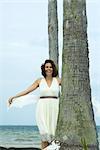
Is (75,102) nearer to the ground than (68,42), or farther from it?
nearer to the ground

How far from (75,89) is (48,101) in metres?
0.57

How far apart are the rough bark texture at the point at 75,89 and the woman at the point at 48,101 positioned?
1.10 feet

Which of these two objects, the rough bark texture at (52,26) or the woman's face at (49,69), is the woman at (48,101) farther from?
the rough bark texture at (52,26)

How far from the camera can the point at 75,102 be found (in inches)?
320

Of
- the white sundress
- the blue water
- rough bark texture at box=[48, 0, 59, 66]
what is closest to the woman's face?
the white sundress

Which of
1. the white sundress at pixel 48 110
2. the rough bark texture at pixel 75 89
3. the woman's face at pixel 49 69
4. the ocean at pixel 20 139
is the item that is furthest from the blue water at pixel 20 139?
the rough bark texture at pixel 75 89

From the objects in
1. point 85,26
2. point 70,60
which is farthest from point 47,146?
point 85,26

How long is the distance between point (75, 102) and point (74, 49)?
2.63 ft

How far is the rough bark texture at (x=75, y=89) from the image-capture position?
26.6ft

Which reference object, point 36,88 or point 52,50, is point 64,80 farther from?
point 52,50

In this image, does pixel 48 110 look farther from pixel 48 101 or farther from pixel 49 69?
pixel 49 69

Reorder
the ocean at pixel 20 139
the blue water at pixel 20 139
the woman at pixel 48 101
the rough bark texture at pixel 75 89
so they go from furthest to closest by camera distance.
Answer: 1. the blue water at pixel 20 139
2. the ocean at pixel 20 139
3. the woman at pixel 48 101
4. the rough bark texture at pixel 75 89

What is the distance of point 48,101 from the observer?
8.52 m

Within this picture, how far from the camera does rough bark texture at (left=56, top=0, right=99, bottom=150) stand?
8094mm
